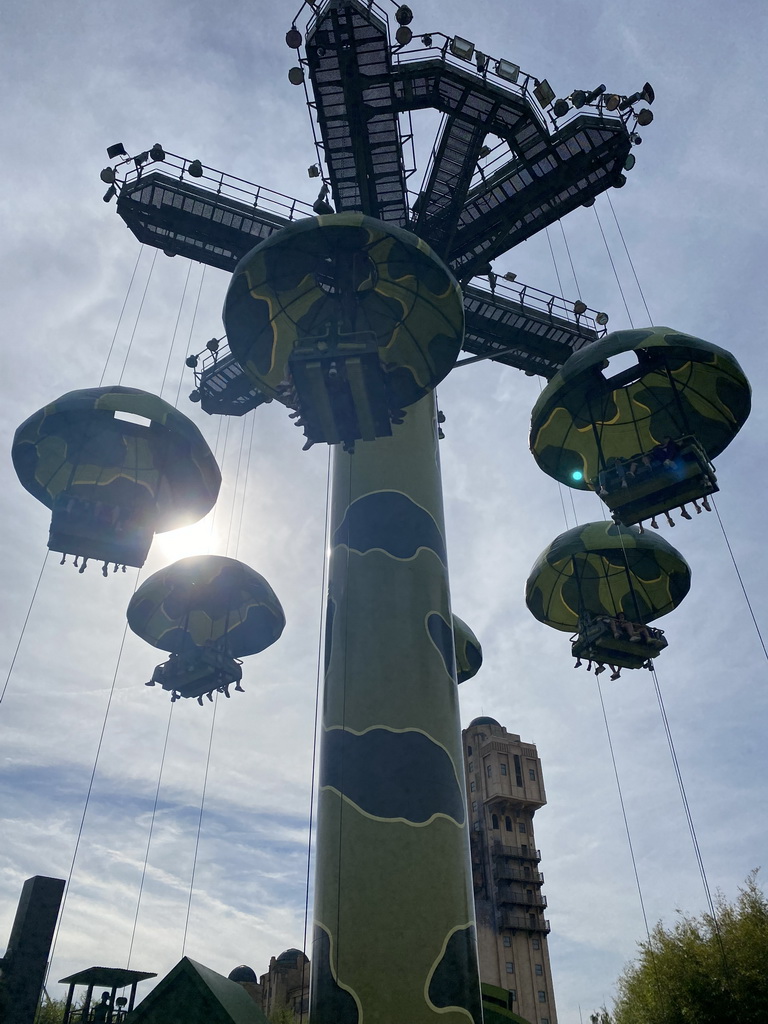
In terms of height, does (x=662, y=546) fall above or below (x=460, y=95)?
below

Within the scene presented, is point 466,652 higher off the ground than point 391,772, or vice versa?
point 466,652

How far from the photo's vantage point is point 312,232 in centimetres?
1386

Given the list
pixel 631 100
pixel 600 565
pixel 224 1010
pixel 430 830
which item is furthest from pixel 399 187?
pixel 224 1010

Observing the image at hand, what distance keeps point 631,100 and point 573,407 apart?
8785mm

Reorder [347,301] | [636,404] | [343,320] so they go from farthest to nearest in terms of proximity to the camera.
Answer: [636,404] → [347,301] → [343,320]

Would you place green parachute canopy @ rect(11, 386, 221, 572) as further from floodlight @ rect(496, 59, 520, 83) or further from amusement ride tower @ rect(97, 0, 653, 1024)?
floodlight @ rect(496, 59, 520, 83)

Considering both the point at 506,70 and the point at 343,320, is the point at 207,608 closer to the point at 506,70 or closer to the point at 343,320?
the point at 343,320

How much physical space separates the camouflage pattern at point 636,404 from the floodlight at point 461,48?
27.3 ft

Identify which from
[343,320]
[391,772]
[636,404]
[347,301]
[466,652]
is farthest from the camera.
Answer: [466,652]

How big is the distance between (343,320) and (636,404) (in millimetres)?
8749

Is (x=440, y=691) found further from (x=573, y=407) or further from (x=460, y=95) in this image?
(x=460, y=95)

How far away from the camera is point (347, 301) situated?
14484mm

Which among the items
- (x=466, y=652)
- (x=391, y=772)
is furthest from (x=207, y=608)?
(x=391, y=772)

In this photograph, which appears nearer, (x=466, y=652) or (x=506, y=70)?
(x=506, y=70)
